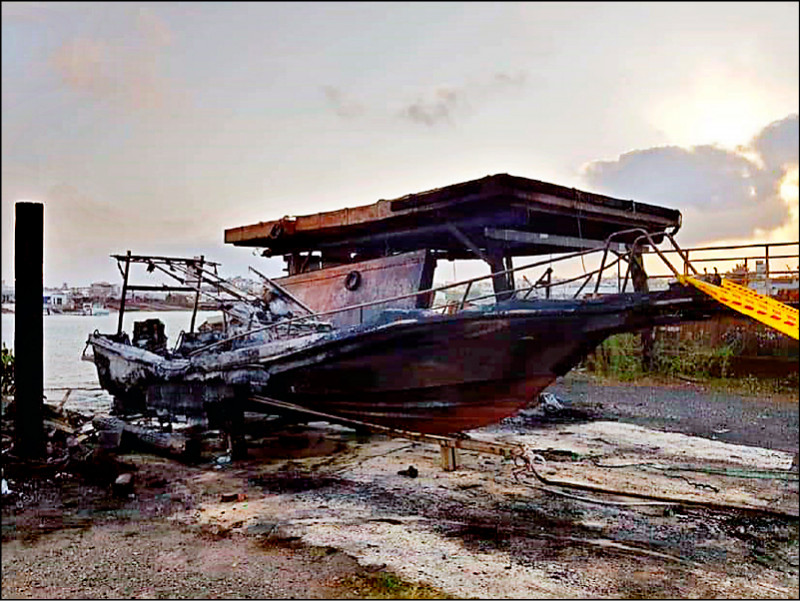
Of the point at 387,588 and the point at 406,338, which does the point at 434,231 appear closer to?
the point at 406,338

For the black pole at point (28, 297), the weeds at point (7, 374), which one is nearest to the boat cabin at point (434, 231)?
the black pole at point (28, 297)

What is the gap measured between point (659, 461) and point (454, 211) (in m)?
4.01

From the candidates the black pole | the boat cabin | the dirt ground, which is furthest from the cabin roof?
the black pole

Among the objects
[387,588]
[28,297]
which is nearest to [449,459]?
[387,588]

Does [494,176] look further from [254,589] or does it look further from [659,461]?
[254,589]

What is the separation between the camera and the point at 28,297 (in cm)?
655

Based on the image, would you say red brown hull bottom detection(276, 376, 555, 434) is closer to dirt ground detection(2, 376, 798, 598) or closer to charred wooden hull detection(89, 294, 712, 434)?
charred wooden hull detection(89, 294, 712, 434)

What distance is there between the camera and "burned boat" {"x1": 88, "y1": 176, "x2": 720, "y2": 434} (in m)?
6.53

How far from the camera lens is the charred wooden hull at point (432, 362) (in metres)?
6.49

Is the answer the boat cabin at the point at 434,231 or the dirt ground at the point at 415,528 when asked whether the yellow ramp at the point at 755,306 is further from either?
the boat cabin at the point at 434,231

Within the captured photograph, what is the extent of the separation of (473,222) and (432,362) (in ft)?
7.49

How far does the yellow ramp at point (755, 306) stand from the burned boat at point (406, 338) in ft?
0.65

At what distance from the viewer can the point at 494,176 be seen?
7074 mm

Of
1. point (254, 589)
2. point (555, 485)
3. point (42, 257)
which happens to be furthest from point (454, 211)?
point (254, 589)
